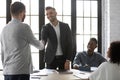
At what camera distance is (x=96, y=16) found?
654cm

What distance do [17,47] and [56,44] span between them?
1.41 metres

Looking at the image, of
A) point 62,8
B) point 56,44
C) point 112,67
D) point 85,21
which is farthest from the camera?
point 85,21

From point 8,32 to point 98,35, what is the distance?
12.8 feet

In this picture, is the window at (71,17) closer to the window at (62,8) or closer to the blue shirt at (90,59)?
the window at (62,8)

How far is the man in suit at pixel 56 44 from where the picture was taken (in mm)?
4199

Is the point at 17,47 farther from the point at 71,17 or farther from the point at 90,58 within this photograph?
the point at 71,17

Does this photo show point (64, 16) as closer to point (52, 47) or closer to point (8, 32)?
point (52, 47)

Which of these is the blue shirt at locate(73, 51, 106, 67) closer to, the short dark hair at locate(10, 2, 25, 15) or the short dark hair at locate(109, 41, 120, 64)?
the short dark hair at locate(109, 41, 120, 64)

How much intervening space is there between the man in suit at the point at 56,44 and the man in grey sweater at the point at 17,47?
50.6 inches

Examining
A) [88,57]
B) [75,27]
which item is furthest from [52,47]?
[75,27]

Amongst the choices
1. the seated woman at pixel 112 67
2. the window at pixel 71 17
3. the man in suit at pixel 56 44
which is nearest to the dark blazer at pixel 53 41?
the man in suit at pixel 56 44

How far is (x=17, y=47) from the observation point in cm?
284

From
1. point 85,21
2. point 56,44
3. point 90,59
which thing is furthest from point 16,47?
point 85,21

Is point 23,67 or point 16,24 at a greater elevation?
point 16,24
